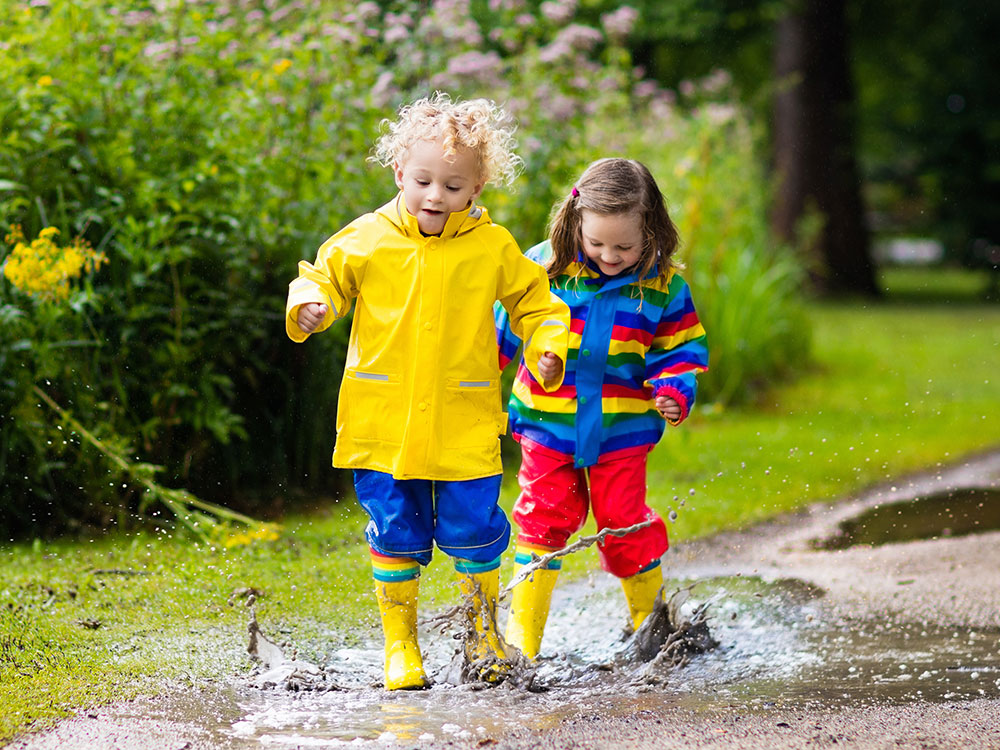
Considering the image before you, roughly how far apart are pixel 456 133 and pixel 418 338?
561mm

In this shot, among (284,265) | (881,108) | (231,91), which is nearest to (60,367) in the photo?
(284,265)

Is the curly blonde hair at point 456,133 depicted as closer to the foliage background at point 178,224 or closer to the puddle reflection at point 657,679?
the puddle reflection at point 657,679

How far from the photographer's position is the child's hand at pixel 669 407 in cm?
361

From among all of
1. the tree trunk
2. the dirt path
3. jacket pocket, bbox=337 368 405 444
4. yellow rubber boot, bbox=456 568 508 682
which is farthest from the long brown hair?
the tree trunk

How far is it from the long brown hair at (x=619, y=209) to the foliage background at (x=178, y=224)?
72.2 inches

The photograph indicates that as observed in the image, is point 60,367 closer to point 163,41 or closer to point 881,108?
point 163,41

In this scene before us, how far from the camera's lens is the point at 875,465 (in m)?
6.93

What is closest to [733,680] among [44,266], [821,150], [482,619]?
[482,619]

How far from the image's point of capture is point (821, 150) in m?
17.4

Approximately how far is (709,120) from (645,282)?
569cm

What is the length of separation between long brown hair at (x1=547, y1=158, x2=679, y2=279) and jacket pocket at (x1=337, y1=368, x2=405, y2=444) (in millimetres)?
712

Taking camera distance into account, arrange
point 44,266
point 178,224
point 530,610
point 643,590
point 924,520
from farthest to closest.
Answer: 1. point 924,520
2. point 178,224
3. point 44,266
4. point 643,590
5. point 530,610

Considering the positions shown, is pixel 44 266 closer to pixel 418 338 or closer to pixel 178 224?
pixel 178 224

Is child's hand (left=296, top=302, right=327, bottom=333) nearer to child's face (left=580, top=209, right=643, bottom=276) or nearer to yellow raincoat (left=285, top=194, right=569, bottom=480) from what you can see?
yellow raincoat (left=285, top=194, right=569, bottom=480)
